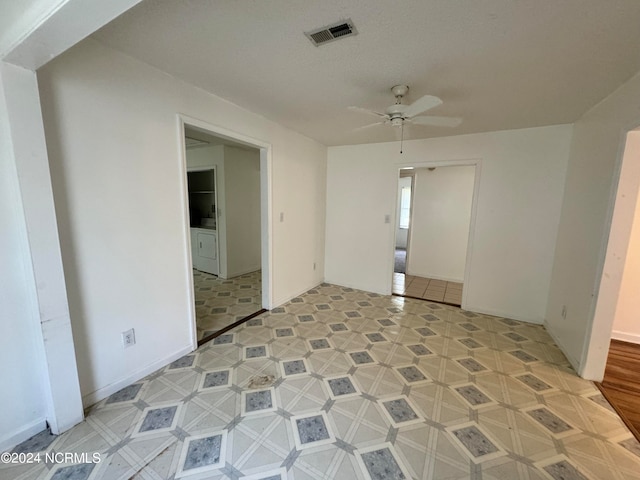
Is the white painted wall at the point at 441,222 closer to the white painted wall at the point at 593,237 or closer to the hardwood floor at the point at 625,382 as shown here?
the white painted wall at the point at 593,237

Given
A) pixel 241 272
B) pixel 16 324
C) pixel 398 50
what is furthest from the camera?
pixel 241 272

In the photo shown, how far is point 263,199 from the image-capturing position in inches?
123

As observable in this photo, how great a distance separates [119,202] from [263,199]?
1536mm

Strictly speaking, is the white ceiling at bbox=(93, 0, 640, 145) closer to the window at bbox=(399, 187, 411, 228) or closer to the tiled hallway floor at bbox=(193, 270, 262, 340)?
the tiled hallway floor at bbox=(193, 270, 262, 340)

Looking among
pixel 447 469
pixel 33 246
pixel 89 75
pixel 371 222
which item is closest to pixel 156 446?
pixel 33 246

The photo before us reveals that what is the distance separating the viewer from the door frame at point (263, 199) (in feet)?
6.98

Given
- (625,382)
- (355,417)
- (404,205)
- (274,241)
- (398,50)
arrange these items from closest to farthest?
(398,50)
(355,417)
(625,382)
(274,241)
(404,205)

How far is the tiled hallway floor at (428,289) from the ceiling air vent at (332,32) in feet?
11.3

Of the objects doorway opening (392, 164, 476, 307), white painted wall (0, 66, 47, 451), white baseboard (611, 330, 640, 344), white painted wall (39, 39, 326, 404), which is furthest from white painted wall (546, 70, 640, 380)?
white painted wall (0, 66, 47, 451)

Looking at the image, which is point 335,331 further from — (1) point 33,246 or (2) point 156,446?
(1) point 33,246

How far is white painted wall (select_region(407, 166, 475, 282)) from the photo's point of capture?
4688mm

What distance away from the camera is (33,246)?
1.35 meters

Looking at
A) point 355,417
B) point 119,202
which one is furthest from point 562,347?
point 119,202

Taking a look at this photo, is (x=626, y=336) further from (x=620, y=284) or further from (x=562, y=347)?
(x=620, y=284)
